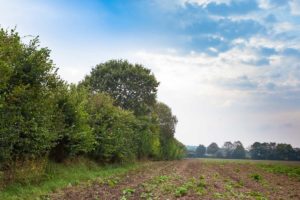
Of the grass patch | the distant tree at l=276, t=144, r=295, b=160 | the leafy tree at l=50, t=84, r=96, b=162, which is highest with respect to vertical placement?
the distant tree at l=276, t=144, r=295, b=160

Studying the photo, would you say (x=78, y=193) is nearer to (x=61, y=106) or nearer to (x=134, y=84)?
(x=61, y=106)

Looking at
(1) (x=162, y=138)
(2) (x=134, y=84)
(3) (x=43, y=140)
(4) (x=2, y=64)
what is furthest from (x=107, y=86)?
(4) (x=2, y=64)

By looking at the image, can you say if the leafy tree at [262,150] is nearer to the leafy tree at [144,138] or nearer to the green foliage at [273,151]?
the green foliage at [273,151]

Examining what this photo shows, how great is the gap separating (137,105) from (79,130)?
37.6 metres

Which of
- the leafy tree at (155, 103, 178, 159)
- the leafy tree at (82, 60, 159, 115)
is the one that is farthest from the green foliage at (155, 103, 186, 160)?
the leafy tree at (82, 60, 159, 115)

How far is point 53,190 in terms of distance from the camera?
1906 cm

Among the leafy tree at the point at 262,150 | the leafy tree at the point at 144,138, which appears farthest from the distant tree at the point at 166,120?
the leafy tree at the point at 262,150

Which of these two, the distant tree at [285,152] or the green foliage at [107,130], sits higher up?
the distant tree at [285,152]

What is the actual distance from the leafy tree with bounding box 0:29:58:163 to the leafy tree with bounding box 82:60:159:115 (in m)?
42.2

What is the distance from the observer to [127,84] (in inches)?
2591

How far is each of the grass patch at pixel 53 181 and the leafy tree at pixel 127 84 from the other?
108 ft

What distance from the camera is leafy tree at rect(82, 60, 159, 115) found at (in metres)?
65.2

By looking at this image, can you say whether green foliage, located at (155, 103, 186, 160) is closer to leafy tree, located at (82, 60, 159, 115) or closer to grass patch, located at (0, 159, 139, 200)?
leafy tree, located at (82, 60, 159, 115)

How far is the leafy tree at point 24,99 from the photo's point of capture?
58.1 feet
